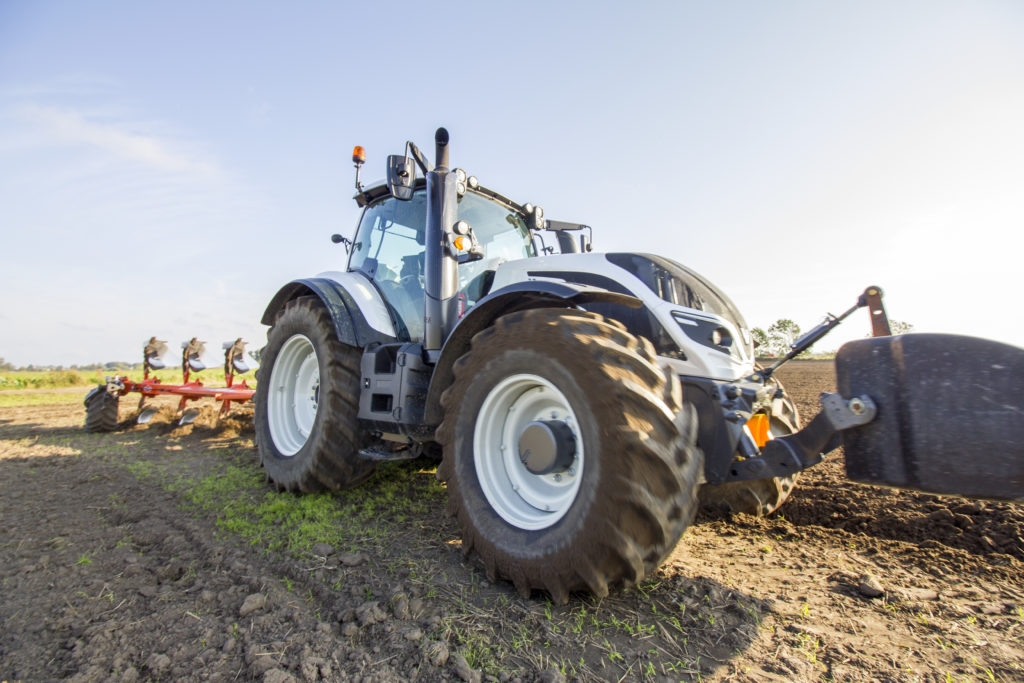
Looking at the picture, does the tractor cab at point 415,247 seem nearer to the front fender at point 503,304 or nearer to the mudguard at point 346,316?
the mudguard at point 346,316

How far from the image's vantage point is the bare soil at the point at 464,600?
5.61 feet

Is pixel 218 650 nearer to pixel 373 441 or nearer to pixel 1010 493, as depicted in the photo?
pixel 373 441

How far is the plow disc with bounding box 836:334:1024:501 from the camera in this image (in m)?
1.63

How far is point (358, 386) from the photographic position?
3.67 meters

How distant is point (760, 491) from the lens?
2.88 m

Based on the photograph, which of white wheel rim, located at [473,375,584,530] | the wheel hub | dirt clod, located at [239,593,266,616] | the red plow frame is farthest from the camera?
the red plow frame

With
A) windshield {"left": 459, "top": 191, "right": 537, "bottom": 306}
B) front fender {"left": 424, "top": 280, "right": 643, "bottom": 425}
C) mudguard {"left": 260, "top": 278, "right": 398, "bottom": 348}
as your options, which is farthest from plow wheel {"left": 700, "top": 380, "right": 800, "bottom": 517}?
mudguard {"left": 260, "top": 278, "right": 398, "bottom": 348}

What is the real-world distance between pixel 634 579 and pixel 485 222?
2.94m

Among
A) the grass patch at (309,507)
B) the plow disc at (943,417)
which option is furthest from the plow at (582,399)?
the grass patch at (309,507)

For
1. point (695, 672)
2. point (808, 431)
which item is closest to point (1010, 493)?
point (808, 431)

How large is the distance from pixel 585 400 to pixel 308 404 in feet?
10.2

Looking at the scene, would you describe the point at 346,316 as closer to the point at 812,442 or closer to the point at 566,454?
the point at 566,454

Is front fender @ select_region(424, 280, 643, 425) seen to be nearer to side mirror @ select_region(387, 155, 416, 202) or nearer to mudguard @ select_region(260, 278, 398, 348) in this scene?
mudguard @ select_region(260, 278, 398, 348)

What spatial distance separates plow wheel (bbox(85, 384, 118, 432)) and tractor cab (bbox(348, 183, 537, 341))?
507 cm
